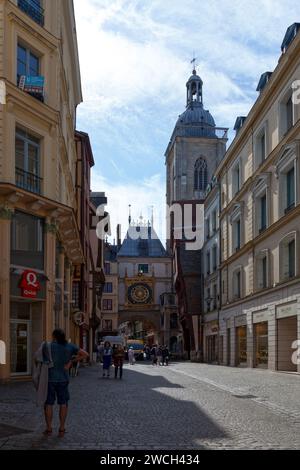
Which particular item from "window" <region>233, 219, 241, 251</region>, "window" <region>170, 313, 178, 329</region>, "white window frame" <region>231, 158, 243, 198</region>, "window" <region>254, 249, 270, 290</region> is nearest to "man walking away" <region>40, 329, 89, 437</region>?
"window" <region>254, 249, 270, 290</region>

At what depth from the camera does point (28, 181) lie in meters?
24.9

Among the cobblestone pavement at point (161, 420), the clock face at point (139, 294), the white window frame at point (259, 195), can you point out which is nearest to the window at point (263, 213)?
the white window frame at point (259, 195)

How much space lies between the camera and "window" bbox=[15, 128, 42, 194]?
24312 millimetres

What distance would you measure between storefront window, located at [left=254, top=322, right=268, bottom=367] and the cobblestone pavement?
16782 mm

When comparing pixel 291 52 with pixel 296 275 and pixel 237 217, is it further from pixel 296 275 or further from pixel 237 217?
pixel 237 217

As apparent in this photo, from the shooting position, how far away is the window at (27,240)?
23484 mm

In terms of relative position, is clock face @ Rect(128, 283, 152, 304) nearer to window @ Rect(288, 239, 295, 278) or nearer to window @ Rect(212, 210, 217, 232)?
window @ Rect(212, 210, 217, 232)

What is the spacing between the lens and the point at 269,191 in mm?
36125

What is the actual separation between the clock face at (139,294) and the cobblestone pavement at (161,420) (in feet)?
268

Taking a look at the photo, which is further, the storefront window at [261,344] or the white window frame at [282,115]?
the storefront window at [261,344]

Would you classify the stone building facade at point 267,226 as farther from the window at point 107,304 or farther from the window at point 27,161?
the window at point 107,304

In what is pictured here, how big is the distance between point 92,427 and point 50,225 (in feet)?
50.2

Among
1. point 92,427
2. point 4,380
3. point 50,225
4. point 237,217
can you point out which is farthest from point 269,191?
point 92,427

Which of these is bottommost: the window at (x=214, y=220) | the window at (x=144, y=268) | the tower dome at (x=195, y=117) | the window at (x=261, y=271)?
the window at (x=261, y=271)
